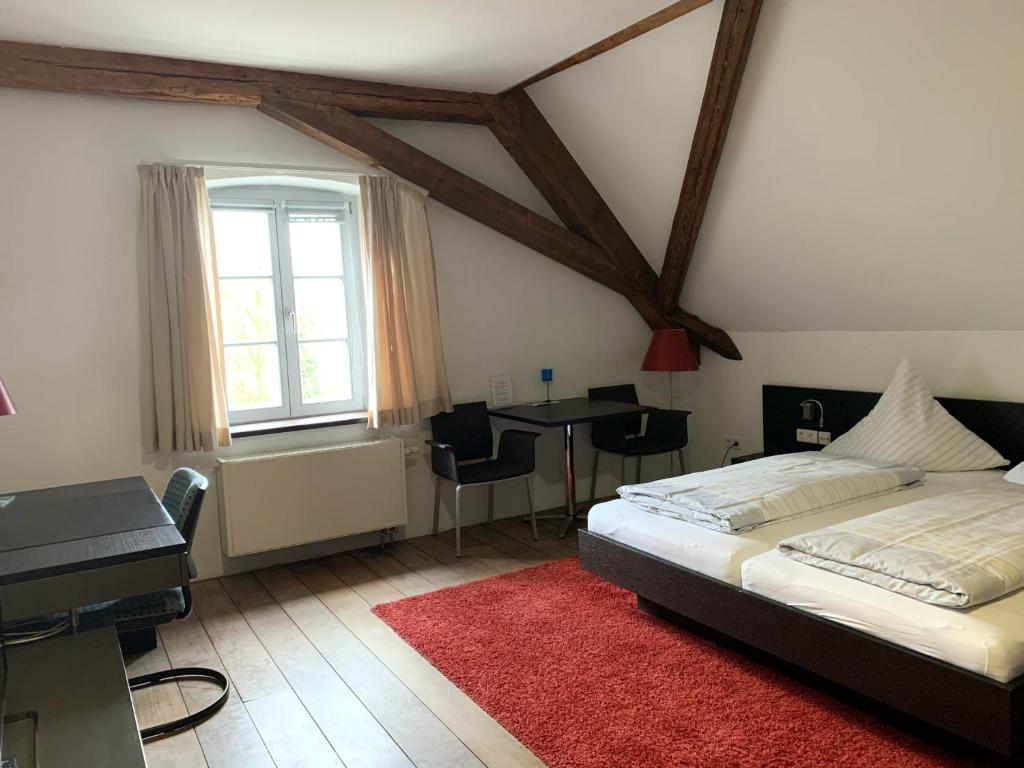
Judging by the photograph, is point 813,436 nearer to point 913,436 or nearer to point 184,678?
point 913,436

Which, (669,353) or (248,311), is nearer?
(248,311)

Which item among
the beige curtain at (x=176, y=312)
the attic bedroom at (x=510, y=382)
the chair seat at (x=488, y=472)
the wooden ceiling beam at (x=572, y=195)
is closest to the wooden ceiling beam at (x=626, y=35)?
the attic bedroom at (x=510, y=382)

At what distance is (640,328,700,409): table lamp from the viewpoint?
5.25 metres

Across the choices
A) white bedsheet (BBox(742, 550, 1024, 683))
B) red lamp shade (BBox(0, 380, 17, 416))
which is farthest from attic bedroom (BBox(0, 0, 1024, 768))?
red lamp shade (BBox(0, 380, 17, 416))

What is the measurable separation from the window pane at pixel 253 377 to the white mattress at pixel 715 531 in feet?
6.65

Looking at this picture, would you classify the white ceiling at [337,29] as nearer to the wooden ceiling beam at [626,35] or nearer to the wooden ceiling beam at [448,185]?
the wooden ceiling beam at [626,35]

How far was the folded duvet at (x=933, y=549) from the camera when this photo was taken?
7.84ft

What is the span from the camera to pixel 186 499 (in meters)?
3.07

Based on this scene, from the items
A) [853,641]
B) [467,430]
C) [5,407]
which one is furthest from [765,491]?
[5,407]

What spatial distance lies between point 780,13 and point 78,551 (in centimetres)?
323

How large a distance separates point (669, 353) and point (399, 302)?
5.76 feet

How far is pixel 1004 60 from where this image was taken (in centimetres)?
293

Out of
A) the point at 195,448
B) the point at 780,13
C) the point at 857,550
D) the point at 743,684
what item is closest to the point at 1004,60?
the point at 780,13

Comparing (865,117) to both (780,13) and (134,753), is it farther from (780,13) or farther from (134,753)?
(134,753)
